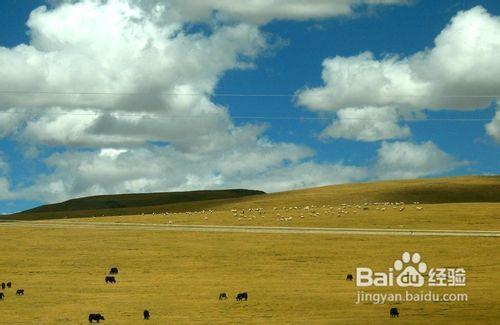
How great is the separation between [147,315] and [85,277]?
17183 millimetres

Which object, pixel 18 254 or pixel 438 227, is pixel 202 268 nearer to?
pixel 18 254

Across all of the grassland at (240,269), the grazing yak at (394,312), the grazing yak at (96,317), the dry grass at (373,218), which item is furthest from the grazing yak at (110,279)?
the dry grass at (373,218)

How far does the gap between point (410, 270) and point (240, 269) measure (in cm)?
1096

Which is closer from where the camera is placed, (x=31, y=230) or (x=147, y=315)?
(x=147, y=315)

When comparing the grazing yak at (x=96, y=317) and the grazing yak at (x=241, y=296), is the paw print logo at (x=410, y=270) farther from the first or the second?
the grazing yak at (x=96, y=317)

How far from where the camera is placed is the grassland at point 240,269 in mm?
32594

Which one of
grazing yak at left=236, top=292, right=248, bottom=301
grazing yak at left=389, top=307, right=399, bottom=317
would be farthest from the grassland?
grazing yak at left=236, top=292, right=248, bottom=301

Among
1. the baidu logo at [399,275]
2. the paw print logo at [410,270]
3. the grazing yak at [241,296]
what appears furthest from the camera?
the paw print logo at [410,270]

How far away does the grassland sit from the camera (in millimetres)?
32594

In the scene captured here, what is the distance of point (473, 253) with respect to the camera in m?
54.9

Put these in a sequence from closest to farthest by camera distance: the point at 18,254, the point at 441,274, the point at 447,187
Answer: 1. the point at 441,274
2. the point at 18,254
3. the point at 447,187

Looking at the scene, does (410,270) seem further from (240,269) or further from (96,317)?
(96,317)

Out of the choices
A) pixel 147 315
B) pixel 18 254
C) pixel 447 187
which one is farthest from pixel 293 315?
pixel 447 187

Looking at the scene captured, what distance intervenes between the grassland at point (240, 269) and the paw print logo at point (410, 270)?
65cm
